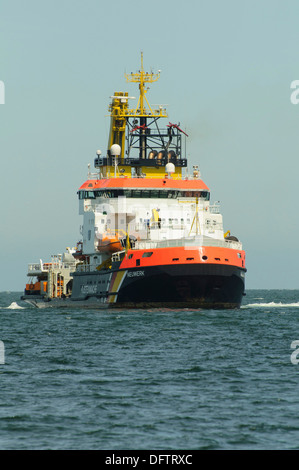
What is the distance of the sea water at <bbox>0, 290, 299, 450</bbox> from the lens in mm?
21484

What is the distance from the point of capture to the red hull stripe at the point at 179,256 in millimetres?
55125

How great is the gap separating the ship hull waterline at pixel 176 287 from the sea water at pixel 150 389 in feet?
30.0

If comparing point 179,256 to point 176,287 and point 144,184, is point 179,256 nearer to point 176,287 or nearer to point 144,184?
point 176,287

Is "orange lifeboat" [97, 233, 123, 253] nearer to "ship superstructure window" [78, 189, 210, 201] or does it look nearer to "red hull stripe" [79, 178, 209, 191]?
"ship superstructure window" [78, 189, 210, 201]

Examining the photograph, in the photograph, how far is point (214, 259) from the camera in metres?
55.8

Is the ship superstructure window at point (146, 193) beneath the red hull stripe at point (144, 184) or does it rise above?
beneath

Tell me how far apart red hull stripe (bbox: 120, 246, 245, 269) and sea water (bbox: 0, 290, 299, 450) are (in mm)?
9312

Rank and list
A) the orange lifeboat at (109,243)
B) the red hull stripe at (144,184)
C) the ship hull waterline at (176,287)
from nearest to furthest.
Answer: the ship hull waterline at (176,287) → the orange lifeboat at (109,243) → the red hull stripe at (144,184)

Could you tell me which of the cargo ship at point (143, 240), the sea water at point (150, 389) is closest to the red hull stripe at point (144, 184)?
the cargo ship at point (143, 240)

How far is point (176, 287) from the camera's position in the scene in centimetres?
5575

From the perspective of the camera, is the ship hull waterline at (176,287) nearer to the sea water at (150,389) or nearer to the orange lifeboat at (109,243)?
the orange lifeboat at (109,243)

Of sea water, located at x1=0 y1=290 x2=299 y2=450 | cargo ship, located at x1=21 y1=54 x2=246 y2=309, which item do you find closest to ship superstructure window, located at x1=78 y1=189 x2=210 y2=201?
cargo ship, located at x1=21 y1=54 x2=246 y2=309
